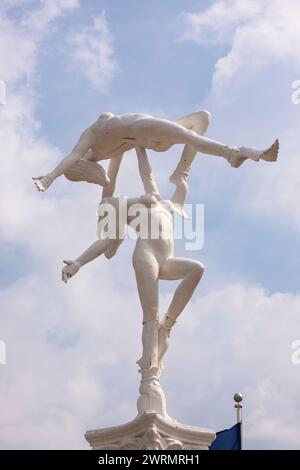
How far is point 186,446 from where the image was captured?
11.4 meters

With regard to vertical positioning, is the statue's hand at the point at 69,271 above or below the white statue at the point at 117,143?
below

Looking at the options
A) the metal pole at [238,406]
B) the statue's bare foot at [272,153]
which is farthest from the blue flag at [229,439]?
the statue's bare foot at [272,153]

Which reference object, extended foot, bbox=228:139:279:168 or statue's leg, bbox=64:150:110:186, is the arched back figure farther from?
extended foot, bbox=228:139:279:168

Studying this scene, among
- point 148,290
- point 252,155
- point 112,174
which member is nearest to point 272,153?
point 252,155

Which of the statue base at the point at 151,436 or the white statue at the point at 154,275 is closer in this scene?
the statue base at the point at 151,436

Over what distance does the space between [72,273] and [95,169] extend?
5.98 ft

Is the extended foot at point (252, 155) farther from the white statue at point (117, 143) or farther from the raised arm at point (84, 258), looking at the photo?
the raised arm at point (84, 258)

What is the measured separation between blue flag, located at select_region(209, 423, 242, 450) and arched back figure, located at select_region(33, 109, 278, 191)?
14.7ft

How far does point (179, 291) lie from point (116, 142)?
2.49 meters

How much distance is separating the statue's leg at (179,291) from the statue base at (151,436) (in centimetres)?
105

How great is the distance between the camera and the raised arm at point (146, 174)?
13018 millimetres

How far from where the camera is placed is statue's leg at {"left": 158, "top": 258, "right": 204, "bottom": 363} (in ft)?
40.1

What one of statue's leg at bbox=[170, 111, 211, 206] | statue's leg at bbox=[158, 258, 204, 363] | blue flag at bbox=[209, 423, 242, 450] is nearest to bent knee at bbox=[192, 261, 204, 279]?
statue's leg at bbox=[158, 258, 204, 363]
